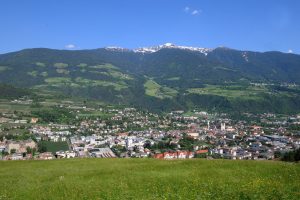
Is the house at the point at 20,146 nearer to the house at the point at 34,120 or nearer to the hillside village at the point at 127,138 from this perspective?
the hillside village at the point at 127,138

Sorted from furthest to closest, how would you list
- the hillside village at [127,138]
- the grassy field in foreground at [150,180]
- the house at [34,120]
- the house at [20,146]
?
1. the house at [34,120]
2. the house at [20,146]
3. the hillside village at [127,138]
4. the grassy field in foreground at [150,180]

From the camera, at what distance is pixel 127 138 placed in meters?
85.8

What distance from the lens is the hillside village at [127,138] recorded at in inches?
2430

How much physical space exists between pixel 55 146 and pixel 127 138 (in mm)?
17416

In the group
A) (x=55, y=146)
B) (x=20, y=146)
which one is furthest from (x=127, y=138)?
(x=20, y=146)

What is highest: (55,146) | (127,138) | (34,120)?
(34,120)

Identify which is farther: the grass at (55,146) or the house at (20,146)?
the grass at (55,146)

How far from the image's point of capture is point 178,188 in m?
14.1

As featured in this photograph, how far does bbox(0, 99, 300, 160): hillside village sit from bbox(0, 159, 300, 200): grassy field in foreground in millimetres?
28300

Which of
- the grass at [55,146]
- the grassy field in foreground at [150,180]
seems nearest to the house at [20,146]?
the grass at [55,146]

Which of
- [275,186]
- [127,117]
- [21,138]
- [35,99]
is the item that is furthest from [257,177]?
[35,99]

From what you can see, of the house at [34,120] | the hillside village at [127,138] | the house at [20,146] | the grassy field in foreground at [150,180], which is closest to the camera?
the grassy field in foreground at [150,180]

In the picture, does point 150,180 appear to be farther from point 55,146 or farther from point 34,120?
point 34,120

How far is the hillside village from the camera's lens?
2430 inches
